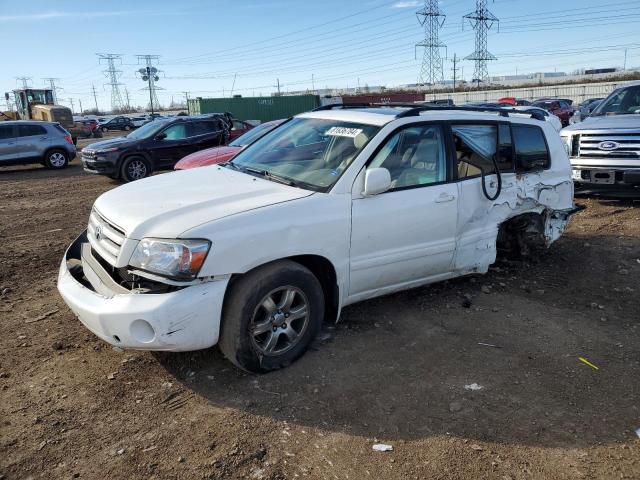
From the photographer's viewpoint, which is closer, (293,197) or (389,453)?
(389,453)

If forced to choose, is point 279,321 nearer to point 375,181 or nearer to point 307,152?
point 375,181

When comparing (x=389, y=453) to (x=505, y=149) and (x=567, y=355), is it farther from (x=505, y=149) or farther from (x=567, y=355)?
(x=505, y=149)

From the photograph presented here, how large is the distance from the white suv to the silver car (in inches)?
544

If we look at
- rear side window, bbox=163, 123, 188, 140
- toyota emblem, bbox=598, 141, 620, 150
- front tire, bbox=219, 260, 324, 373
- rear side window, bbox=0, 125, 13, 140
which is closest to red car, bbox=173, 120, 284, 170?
rear side window, bbox=163, 123, 188, 140

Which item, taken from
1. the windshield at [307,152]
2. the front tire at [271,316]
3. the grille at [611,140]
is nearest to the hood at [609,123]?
the grille at [611,140]

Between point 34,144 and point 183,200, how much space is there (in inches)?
594

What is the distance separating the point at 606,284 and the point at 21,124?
16655 millimetres

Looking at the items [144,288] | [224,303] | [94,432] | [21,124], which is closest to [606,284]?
[224,303]

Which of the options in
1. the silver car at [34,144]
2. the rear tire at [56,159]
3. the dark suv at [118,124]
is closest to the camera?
the silver car at [34,144]

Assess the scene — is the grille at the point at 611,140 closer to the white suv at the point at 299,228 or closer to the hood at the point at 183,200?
the white suv at the point at 299,228

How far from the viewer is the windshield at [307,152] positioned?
397cm

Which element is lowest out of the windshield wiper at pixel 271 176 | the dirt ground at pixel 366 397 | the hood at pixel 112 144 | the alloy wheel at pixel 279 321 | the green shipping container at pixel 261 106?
the dirt ground at pixel 366 397

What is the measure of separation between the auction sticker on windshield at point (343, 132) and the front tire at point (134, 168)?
9.83 m

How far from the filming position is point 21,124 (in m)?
16.2
